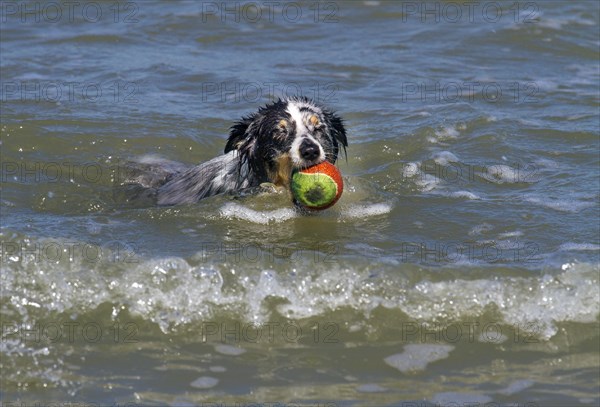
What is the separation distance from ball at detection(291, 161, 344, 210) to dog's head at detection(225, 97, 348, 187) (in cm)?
11

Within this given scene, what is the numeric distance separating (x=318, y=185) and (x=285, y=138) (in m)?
0.61

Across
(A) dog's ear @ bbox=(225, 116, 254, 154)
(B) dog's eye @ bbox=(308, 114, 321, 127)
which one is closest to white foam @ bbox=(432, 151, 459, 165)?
(B) dog's eye @ bbox=(308, 114, 321, 127)

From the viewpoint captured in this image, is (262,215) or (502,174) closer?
(262,215)

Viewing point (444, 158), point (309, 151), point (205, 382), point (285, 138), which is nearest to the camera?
point (205, 382)

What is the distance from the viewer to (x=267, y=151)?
310 inches

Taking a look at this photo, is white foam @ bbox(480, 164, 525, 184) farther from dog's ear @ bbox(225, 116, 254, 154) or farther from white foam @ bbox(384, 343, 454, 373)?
white foam @ bbox(384, 343, 454, 373)

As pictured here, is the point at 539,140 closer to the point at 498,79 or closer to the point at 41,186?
the point at 498,79

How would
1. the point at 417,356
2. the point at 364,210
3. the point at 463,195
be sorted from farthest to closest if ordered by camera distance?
1. the point at 463,195
2. the point at 364,210
3. the point at 417,356

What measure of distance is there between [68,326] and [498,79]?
711cm

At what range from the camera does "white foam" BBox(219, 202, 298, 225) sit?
7957 millimetres

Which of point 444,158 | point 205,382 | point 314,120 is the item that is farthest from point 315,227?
point 205,382

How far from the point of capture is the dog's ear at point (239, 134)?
26.6 feet

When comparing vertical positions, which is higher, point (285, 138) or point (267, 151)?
point (285, 138)

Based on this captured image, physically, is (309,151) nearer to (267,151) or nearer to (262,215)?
(267,151)
